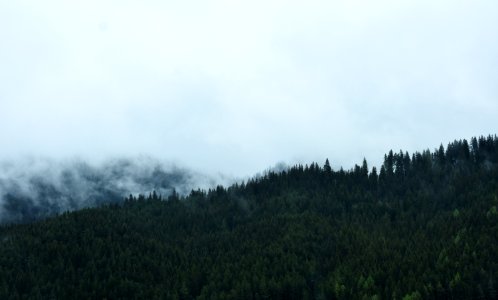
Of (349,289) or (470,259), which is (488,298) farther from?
(349,289)

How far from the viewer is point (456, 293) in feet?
578

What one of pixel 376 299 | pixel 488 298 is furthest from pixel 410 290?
pixel 488 298

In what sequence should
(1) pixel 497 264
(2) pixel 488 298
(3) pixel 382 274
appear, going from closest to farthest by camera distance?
(2) pixel 488 298
(1) pixel 497 264
(3) pixel 382 274

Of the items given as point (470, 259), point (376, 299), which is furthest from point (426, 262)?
point (376, 299)

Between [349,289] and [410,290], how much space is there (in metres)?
21.9

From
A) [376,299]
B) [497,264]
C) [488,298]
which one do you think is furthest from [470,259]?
[376,299]

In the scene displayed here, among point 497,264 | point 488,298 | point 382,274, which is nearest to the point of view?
point 488,298

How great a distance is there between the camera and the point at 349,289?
196 meters

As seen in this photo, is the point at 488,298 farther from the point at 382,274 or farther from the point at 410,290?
the point at 382,274

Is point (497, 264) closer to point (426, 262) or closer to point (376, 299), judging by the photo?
point (426, 262)

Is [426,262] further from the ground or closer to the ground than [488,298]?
further from the ground

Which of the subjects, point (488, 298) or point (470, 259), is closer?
point (488, 298)

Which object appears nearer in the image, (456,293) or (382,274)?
(456,293)

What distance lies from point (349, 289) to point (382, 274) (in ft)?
39.1
